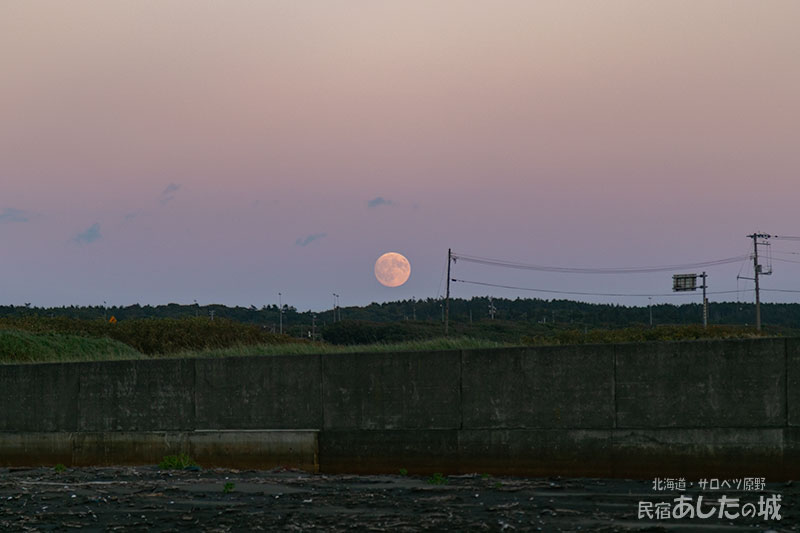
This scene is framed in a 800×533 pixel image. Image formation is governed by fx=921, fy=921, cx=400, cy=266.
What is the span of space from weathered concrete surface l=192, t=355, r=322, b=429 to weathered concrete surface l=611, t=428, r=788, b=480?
5584mm

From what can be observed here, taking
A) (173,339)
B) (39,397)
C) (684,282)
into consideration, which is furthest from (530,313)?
(39,397)

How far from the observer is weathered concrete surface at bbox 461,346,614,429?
14.9 m

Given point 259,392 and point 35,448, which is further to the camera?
point 35,448

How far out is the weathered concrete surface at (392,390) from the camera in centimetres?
1595

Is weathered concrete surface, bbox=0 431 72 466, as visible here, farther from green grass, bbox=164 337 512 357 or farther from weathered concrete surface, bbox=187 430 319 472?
green grass, bbox=164 337 512 357

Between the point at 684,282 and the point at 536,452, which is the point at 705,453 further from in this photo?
the point at 684,282

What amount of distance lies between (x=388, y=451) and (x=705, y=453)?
17.4 ft

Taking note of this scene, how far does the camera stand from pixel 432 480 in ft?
49.2

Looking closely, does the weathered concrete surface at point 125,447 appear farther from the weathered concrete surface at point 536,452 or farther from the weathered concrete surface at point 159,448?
the weathered concrete surface at point 536,452

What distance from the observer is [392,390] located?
642 inches

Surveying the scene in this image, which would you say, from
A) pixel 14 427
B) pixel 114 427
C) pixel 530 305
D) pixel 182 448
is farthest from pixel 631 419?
pixel 530 305

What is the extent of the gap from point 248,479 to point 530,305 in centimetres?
17890

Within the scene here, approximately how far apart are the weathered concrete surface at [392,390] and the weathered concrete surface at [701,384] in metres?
2.95

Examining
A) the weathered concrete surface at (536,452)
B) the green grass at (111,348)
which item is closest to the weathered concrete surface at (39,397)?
the green grass at (111,348)
